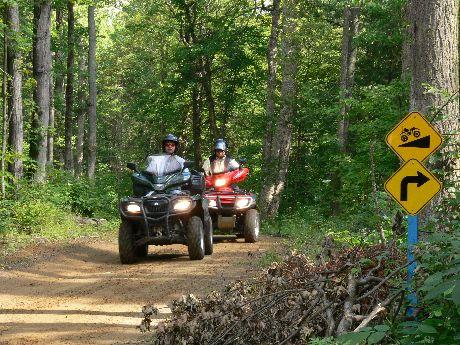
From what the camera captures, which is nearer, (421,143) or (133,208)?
(421,143)

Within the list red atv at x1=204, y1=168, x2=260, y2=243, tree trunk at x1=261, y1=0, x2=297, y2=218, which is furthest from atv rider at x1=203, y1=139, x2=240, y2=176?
tree trunk at x1=261, y1=0, x2=297, y2=218

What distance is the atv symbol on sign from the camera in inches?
240

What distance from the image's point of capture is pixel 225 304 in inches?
241

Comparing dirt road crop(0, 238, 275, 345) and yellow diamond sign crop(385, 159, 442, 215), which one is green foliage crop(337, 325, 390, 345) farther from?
dirt road crop(0, 238, 275, 345)

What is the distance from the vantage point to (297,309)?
583cm

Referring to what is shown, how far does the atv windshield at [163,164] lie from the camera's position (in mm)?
12133

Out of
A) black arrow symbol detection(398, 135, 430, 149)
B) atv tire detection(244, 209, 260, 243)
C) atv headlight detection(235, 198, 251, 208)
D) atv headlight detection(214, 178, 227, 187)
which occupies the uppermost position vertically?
black arrow symbol detection(398, 135, 430, 149)

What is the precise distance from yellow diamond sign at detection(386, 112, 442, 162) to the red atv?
335 inches

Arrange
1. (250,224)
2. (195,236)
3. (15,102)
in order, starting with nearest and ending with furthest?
1. (195,236)
2. (250,224)
3. (15,102)

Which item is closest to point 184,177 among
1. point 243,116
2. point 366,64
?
point 366,64

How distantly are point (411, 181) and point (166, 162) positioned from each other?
22.5 feet

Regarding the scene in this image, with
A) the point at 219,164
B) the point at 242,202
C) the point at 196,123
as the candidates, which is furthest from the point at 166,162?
the point at 196,123

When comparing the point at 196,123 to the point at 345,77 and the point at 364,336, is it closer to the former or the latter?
the point at 345,77

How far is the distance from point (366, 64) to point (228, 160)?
12.6m
